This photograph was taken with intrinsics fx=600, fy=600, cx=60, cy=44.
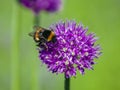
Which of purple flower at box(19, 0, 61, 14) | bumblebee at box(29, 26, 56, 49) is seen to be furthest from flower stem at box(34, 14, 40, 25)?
bumblebee at box(29, 26, 56, 49)

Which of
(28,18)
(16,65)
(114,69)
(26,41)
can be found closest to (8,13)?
(28,18)

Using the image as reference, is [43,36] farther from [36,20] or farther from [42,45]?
[36,20]

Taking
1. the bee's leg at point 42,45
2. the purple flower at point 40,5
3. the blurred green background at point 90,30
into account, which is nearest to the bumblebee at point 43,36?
the bee's leg at point 42,45

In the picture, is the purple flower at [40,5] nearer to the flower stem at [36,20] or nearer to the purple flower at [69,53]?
the flower stem at [36,20]

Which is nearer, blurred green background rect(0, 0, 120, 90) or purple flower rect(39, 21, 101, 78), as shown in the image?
purple flower rect(39, 21, 101, 78)

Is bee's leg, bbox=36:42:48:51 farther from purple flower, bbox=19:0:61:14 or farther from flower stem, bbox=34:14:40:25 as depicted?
purple flower, bbox=19:0:61:14
